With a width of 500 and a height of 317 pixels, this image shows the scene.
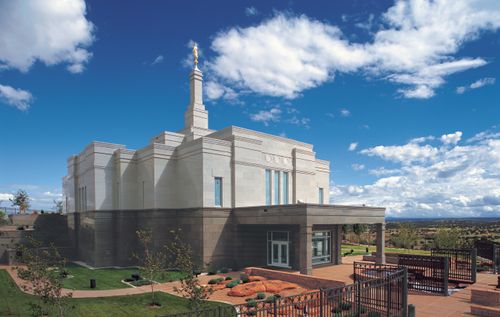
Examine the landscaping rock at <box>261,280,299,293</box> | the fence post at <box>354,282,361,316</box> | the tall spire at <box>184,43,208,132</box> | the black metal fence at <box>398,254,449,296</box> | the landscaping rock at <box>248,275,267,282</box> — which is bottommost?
the landscaping rock at <box>248,275,267,282</box>

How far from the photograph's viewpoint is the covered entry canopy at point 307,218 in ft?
77.2

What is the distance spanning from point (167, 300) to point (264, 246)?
1185 centimetres

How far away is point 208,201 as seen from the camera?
2792cm

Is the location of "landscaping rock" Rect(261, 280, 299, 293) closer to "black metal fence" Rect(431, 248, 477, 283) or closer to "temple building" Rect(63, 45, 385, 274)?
"temple building" Rect(63, 45, 385, 274)

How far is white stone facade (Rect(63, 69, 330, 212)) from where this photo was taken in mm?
28703

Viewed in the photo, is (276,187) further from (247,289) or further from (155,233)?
(247,289)

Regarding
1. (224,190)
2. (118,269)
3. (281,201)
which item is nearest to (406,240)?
(281,201)

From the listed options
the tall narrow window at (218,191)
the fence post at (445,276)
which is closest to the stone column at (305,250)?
the tall narrow window at (218,191)

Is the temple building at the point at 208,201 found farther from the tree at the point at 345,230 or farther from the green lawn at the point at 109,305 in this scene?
the tree at the point at 345,230

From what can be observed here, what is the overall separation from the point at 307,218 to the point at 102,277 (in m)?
15.5

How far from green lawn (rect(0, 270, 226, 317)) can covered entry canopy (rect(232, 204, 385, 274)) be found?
8.35m

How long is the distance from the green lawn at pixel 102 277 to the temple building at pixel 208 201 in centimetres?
196

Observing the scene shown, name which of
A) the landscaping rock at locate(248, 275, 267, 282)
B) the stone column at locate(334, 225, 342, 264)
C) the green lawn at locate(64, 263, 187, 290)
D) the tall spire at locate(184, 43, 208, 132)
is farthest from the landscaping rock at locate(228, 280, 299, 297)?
the tall spire at locate(184, 43, 208, 132)

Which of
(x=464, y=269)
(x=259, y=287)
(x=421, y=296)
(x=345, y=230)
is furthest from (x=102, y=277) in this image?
(x=345, y=230)
